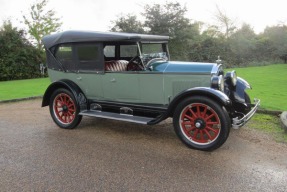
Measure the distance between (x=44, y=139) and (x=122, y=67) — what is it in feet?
6.18

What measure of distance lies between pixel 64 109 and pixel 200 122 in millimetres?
2773

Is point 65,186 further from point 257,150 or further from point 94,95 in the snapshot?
point 257,150

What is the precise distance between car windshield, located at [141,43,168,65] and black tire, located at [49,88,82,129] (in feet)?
5.17

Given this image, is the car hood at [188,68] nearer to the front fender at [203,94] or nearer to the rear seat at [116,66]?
the front fender at [203,94]

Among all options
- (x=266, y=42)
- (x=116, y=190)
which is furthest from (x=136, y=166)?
(x=266, y=42)

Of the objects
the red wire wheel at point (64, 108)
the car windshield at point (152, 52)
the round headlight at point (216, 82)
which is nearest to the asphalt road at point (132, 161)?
the red wire wheel at point (64, 108)

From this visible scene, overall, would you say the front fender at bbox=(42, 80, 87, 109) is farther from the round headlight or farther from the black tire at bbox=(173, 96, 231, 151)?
the round headlight

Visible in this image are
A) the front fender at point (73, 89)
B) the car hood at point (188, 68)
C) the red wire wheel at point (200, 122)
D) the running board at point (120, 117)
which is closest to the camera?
the red wire wheel at point (200, 122)

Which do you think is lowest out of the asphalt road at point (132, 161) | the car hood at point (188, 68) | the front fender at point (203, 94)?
the asphalt road at point (132, 161)

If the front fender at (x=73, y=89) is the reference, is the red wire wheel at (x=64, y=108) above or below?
below

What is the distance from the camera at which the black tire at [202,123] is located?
384 centimetres

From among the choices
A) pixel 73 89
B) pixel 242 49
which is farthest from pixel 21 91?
pixel 242 49

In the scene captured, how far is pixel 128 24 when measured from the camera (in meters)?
17.9

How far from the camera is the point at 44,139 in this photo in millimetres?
4750
